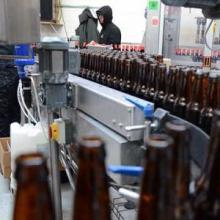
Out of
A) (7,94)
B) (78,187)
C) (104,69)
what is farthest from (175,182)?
(7,94)

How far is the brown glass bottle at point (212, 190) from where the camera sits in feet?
1.36

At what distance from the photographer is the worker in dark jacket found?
2789 mm

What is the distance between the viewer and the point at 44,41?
3.70 feet

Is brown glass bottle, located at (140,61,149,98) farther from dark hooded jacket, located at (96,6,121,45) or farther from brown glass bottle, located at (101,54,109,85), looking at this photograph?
→ dark hooded jacket, located at (96,6,121,45)

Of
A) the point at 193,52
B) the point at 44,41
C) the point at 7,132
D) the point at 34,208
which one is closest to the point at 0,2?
the point at 44,41

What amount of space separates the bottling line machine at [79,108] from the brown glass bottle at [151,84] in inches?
3.1

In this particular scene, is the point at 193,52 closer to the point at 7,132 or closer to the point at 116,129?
the point at 7,132

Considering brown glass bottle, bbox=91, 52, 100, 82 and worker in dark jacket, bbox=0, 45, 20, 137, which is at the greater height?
brown glass bottle, bbox=91, 52, 100, 82

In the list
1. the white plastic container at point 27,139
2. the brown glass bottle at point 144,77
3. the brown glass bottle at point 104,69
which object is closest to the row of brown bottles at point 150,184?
the brown glass bottle at point 144,77

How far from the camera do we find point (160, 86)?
1009 millimetres

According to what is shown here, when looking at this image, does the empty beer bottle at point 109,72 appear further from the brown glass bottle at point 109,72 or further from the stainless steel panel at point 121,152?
the stainless steel panel at point 121,152

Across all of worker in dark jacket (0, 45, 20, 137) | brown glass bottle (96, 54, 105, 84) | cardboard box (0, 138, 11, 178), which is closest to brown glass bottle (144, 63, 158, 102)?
brown glass bottle (96, 54, 105, 84)

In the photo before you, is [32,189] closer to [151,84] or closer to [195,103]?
[195,103]

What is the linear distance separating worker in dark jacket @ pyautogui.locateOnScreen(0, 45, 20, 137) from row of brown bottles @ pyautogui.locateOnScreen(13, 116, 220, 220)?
2.52 meters
